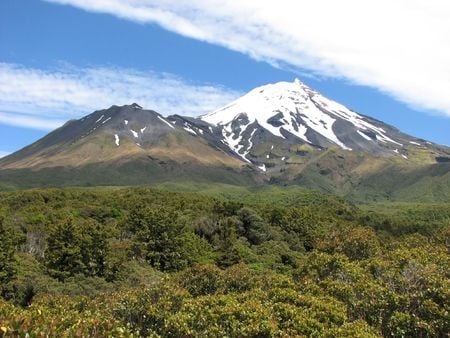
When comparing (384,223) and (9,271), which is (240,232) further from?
(9,271)

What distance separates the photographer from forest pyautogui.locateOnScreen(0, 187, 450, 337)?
95.3ft

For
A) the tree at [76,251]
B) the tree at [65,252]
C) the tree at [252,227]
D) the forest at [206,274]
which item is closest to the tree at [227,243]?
the forest at [206,274]

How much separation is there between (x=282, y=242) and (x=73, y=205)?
50698 millimetres

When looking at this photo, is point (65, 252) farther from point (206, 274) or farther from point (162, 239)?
point (206, 274)

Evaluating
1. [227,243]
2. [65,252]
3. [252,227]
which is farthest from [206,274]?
[252,227]

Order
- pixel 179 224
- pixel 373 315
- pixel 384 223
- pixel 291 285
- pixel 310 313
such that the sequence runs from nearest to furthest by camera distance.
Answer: pixel 310 313
pixel 373 315
pixel 291 285
pixel 179 224
pixel 384 223

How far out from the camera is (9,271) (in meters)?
60.0

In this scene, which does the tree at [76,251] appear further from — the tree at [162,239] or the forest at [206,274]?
the tree at [162,239]

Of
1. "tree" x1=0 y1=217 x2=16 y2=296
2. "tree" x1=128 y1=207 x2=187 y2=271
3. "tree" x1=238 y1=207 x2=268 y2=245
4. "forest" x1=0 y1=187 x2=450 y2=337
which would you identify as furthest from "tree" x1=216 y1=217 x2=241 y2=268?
"tree" x1=0 y1=217 x2=16 y2=296

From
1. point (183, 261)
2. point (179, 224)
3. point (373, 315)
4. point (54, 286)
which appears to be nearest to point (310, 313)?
point (373, 315)

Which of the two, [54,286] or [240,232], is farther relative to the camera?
[240,232]

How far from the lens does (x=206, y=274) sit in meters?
49.1

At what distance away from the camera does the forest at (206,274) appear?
29.1m

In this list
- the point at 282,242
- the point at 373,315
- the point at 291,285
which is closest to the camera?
the point at 373,315
